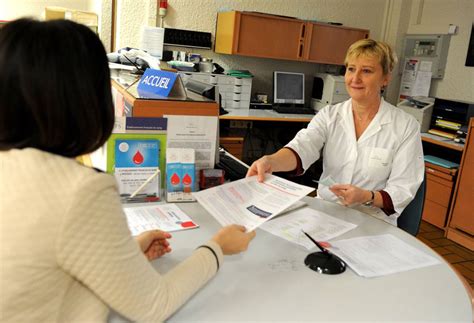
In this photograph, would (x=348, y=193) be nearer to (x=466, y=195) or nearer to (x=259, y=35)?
(x=466, y=195)

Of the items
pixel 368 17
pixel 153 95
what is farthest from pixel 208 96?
pixel 368 17

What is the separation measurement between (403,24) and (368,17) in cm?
40

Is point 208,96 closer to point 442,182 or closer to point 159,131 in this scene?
point 159,131

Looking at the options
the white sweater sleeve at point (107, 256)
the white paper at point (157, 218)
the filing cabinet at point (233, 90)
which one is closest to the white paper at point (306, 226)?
the white paper at point (157, 218)

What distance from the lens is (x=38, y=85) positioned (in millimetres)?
662

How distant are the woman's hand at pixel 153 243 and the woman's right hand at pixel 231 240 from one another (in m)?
0.16

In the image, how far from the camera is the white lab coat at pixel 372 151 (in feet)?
6.02

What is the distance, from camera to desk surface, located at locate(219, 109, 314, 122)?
148 inches

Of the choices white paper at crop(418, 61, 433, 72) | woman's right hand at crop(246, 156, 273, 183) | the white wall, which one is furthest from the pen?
white paper at crop(418, 61, 433, 72)

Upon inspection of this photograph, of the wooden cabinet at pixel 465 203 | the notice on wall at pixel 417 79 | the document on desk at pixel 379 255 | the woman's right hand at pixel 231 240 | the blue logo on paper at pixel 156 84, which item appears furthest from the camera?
the notice on wall at pixel 417 79

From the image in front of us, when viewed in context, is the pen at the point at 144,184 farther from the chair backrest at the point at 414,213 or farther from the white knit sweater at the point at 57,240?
the chair backrest at the point at 414,213

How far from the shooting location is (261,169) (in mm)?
1575

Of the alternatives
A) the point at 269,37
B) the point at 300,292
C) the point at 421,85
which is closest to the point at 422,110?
the point at 421,85

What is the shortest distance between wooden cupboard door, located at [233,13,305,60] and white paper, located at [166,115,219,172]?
253cm
